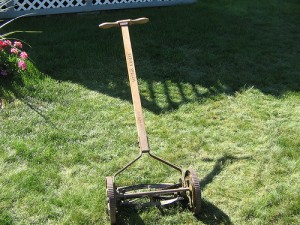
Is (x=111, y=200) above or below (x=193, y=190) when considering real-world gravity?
above

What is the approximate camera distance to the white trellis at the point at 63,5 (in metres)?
8.37

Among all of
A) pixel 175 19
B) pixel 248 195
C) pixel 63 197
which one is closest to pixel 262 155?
pixel 248 195

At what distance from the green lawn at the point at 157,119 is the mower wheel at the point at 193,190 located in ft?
0.46

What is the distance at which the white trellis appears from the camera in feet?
27.5

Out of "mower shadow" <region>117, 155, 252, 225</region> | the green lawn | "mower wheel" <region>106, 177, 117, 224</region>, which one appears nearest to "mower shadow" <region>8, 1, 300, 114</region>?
the green lawn

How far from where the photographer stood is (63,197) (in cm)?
420

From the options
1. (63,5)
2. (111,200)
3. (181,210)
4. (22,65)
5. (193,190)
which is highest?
(63,5)

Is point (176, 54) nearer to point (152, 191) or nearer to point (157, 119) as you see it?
point (157, 119)

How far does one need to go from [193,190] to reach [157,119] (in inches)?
73.2

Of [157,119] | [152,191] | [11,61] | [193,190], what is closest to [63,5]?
[11,61]

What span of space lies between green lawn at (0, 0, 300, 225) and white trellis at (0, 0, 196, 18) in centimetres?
20

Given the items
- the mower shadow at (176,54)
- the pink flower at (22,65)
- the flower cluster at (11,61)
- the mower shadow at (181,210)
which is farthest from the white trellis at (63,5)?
the mower shadow at (181,210)

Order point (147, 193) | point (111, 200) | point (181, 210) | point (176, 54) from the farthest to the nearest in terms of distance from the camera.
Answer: point (176, 54) → point (181, 210) → point (147, 193) → point (111, 200)

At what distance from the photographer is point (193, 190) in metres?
3.79
